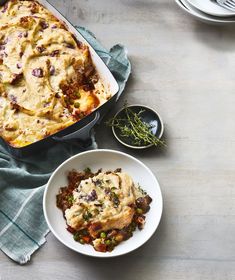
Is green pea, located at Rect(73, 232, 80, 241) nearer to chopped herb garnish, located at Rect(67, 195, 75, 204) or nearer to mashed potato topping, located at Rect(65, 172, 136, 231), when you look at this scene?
mashed potato topping, located at Rect(65, 172, 136, 231)

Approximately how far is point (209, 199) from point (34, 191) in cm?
86

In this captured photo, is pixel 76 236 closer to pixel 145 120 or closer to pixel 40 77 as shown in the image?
pixel 145 120

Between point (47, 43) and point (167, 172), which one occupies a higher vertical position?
point (47, 43)

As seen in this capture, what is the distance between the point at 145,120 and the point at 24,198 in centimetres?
77

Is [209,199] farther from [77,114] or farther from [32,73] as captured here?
[32,73]

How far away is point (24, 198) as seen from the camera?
8.36ft

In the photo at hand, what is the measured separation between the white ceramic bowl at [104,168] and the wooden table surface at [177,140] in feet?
0.30

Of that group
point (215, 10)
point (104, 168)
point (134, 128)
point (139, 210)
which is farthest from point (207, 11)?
point (139, 210)

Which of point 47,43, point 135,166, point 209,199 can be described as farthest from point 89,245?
point 47,43

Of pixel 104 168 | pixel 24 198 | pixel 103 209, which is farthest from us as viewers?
pixel 104 168

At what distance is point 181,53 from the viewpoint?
126 inches

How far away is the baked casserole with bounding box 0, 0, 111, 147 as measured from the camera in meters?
2.66

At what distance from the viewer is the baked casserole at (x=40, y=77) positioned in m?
2.66

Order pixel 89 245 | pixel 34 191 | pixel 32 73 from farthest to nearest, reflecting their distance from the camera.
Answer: pixel 32 73 → pixel 34 191 → pixel 89 245
